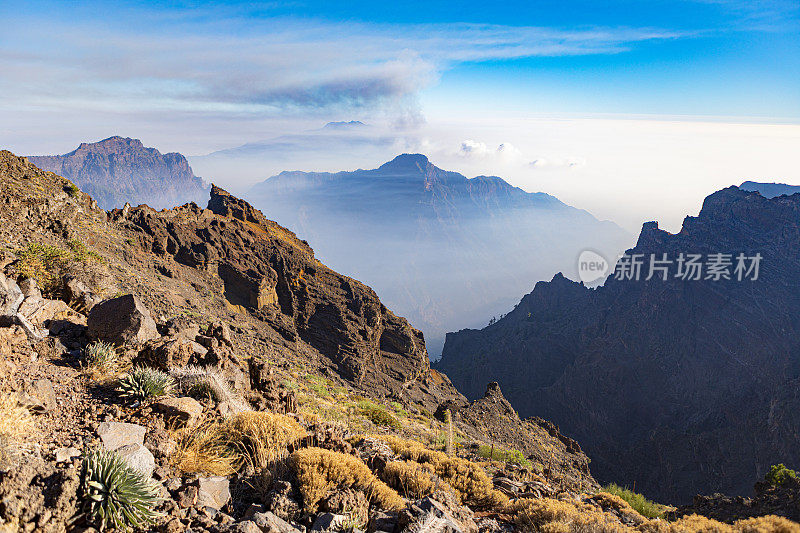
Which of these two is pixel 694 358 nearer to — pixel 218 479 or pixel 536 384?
pixel 536 384

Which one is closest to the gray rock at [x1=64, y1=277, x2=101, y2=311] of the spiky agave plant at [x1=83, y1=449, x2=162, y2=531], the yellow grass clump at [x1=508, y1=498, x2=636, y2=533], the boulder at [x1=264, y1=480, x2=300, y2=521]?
the spiky agave plant at [x1=83, y1=449, x2=162, y2=531]

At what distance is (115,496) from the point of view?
455 cm

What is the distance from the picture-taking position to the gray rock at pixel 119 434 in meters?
5.88

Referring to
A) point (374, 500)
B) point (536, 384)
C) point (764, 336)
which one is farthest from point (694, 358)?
point (374, 500)

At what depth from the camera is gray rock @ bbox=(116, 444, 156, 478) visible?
534 cm

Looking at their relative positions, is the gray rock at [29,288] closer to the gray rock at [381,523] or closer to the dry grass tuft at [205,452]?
the dry grass tuft at [205,452]

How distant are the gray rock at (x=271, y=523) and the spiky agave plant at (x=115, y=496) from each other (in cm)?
118

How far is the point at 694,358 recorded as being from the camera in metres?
89.8

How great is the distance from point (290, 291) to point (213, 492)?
4572 centimetres

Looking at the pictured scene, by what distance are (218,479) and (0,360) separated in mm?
4195

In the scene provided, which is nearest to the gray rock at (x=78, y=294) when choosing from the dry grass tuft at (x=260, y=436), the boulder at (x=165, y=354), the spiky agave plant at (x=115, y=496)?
the boulder at (x=165, y=354)

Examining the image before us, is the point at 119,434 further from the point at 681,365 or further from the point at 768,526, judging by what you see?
the point at 681,365

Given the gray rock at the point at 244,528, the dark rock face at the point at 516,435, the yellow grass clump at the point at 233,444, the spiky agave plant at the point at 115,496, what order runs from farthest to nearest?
the dark rock face at the point at 516,435 → the yellow grass clump at the point at 233,444 → the gray rock at the point at 244,528 → the spiky agave plant at the point at 115,496

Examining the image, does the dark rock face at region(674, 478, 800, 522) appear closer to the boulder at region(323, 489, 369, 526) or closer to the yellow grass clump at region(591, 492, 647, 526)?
the yellow grass clump at region(591, 492, 647, 526)
